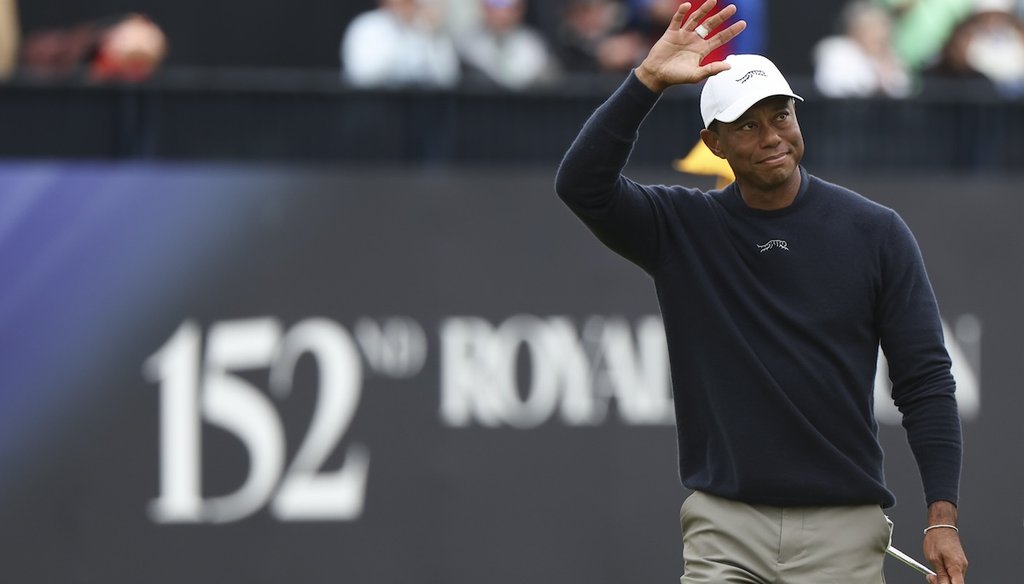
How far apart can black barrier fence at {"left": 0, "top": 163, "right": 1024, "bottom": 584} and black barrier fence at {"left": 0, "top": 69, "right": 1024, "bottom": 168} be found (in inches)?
5.9

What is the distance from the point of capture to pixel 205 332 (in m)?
8.12

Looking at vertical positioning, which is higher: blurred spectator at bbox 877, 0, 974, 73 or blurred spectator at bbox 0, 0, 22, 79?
blurred spectator at bbox 877, 0, 974, 73

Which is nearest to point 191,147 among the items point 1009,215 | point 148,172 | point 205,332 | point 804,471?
point 148,172

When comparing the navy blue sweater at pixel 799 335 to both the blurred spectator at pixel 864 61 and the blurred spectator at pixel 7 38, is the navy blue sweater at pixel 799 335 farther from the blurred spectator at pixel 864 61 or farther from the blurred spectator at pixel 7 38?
the blurred spectator at pixel 864 61

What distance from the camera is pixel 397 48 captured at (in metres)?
8.84

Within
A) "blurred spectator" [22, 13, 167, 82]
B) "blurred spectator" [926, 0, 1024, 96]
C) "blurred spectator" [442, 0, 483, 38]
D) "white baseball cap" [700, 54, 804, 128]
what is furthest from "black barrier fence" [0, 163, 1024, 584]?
"white baseball cap" [700, 54, 804, 128]

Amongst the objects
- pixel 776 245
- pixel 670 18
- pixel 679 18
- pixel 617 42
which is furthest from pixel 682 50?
pixel 617 42

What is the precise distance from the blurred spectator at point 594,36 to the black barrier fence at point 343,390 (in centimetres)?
142

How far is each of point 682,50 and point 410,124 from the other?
4062 mm

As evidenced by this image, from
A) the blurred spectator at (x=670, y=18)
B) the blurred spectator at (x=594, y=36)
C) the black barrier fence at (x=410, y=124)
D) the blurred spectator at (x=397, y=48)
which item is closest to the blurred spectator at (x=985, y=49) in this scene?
the black barrier fence at (x=410, y=124)

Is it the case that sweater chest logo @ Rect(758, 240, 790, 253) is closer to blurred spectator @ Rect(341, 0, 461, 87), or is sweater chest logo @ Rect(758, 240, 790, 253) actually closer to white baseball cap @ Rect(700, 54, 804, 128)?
white baseball cap @ Rect(700, 54, 804, 128)

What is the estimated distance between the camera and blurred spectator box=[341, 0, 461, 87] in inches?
347

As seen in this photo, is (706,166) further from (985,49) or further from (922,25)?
(922,25)

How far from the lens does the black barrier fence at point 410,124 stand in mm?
8156
